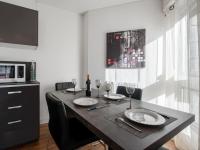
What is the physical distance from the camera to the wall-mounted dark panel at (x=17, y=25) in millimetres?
2102

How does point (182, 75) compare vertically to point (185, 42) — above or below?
below

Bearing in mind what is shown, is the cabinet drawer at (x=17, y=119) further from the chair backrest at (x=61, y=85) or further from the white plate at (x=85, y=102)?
the white plate at (x=85, y=102)

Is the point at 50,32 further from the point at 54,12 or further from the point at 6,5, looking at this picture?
the point at 6,5

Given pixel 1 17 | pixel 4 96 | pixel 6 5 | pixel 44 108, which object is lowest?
pixel 44 108

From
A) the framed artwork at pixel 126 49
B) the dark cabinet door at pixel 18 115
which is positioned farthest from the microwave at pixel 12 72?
the framed artwork at pixel 126 49

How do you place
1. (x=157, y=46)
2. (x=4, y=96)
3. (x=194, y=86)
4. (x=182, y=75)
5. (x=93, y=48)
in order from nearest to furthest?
1. (x=194, y=86)
2. (x=4, y=96)
3. (x=182, y=75)
4. (x=157, y=46)
5. (x=93, y=48)

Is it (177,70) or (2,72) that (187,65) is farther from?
(2,72)

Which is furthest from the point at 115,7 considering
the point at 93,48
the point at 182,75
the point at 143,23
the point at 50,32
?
the point at 182,75

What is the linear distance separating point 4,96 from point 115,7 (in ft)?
8.61

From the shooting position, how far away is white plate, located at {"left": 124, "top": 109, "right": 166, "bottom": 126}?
39.7 inches

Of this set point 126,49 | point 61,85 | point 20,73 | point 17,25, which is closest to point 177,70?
point 126,49

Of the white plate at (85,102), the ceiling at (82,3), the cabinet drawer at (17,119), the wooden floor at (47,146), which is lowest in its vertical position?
the wooden floor at (47,146)

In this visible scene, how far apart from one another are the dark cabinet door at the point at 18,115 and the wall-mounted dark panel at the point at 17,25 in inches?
32.6

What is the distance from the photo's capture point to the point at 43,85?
2.86 metres
